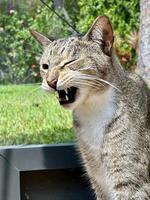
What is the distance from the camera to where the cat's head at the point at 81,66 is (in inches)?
95.1

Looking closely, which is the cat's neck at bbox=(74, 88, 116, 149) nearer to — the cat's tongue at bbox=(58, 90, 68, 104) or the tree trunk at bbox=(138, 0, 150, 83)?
the cat's tongue at bbox=(58, 90, 68, 104)

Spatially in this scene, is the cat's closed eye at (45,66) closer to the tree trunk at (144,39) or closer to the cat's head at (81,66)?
the cat's head at (81,66)

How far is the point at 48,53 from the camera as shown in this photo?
2551mm

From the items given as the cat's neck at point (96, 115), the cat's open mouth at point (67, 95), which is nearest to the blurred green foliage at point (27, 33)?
the cat's neck at point (96, 115)

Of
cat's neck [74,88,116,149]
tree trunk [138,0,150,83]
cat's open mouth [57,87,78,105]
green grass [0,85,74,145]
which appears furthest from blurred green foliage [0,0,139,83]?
cat's open mouth [57,87,78,105]

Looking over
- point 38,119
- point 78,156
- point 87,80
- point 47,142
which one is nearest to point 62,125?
point 38,119

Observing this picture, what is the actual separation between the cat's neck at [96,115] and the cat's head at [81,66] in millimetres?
43

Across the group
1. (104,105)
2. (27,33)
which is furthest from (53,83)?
(27,33)

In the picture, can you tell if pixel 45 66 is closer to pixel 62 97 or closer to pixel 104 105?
pixel 62 97

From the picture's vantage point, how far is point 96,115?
258 cm

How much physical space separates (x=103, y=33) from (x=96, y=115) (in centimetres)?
35

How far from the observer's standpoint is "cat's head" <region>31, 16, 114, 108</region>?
2.42 metres

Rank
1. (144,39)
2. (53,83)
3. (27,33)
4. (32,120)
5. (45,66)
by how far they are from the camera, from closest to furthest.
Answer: (53,83) < (45,66) < (32,120) < (144,39) < (27,33)

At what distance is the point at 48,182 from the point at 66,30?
1.87 metres
